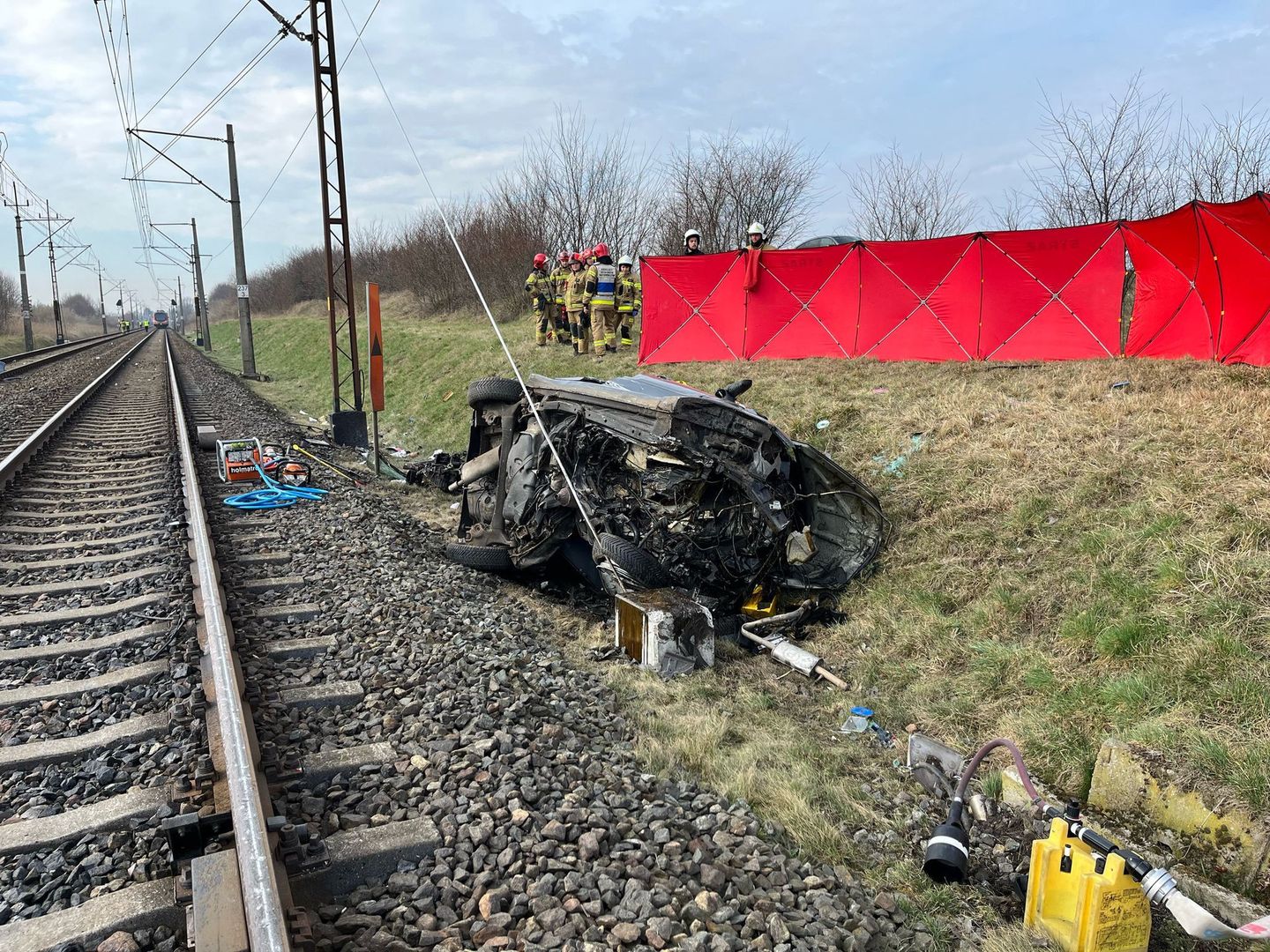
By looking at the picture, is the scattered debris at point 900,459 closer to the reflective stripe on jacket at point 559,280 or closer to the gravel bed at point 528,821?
the gravel bed at point 528,821

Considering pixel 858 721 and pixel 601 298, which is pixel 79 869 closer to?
pixel 858 721

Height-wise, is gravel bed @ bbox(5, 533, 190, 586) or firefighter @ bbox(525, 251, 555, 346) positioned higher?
firefighter @ bbox(525, 251, 555, 346)

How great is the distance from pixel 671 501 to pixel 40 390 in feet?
57.5

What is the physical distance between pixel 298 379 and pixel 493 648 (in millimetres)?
21807

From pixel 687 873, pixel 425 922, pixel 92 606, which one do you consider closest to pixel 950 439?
pixel 687 873

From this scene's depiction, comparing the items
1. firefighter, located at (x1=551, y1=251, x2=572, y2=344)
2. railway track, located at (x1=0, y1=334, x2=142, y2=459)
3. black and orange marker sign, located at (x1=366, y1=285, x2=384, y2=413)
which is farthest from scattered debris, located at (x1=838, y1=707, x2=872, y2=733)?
firefighter, located at (x1=551, y1=251, x2=572, y2=344)

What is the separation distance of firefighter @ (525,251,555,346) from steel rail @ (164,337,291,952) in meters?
11.3

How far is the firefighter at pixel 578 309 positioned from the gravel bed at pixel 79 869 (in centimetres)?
1218

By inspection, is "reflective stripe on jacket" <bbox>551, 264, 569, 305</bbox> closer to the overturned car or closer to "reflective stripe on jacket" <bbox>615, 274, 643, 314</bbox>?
"reflective stripe on jacket" <bbox>615, 274, 643, 314</bbox>

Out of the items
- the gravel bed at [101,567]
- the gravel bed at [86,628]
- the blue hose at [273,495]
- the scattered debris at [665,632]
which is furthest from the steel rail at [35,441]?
the scattered debris at [665,632]

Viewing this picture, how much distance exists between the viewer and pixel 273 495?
782 cm

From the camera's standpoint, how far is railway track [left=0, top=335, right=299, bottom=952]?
2.35 m

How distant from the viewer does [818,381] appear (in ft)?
31.7

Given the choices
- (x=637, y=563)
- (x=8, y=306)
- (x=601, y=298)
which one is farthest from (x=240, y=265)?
(x=8, y=306)
